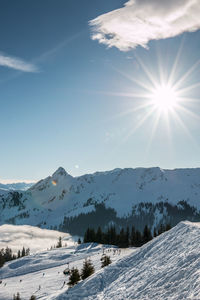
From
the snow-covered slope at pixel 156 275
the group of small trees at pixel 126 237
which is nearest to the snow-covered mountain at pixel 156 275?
the snow-covered slope at pixel 156 275

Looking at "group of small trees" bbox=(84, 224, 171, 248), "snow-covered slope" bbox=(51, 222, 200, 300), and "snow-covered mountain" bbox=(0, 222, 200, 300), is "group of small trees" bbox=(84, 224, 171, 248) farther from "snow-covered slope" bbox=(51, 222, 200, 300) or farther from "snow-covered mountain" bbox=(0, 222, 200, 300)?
"snow-covered slope" bbox=(51, 222, 200, 300)

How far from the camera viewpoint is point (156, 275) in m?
20.8

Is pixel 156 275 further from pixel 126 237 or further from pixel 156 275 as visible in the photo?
pixel 126 237

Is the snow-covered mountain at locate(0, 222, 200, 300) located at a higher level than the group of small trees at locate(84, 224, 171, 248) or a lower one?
higher

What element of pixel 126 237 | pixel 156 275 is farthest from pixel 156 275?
pixel 126 237

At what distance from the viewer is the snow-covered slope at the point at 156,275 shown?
16844mm

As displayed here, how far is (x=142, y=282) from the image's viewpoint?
21.2 metres

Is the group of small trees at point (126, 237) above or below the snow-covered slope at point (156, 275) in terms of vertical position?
below

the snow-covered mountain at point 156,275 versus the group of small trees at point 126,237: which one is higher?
the snow-covered mountain at point 156,275

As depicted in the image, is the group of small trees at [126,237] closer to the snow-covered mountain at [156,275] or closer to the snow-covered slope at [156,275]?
the snow-covered mountain at [156,275]

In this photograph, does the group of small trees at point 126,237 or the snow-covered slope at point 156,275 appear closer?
the snow-covered slope at point 156,275

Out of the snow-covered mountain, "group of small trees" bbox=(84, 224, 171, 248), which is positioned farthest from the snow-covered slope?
"group of small trees" bbox=(84, 224, 171, 248)

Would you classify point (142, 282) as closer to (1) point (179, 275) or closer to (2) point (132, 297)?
(2) point (132, 297)

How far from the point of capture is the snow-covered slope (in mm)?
16844
